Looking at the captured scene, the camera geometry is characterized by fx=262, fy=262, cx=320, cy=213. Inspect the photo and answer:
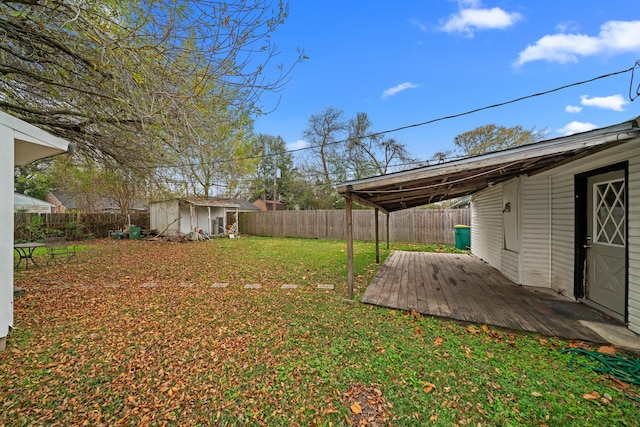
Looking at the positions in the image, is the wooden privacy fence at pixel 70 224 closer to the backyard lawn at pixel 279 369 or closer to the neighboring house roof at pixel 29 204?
the neighboring house roof at pixel 29 204

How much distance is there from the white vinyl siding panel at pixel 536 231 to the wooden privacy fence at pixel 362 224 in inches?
278

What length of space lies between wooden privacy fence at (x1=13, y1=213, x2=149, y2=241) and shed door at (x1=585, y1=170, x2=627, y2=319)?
17669 millimetres

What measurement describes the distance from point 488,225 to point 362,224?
6909mm

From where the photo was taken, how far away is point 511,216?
540cm

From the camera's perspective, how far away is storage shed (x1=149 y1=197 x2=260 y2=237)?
14828mm

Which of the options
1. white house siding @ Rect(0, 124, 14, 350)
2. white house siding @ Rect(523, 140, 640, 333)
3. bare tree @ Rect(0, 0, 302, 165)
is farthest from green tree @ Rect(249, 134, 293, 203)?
white house siding @ Rect(0, 124, 14, 350)

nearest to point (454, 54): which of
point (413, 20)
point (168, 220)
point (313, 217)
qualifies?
point (413, 20)

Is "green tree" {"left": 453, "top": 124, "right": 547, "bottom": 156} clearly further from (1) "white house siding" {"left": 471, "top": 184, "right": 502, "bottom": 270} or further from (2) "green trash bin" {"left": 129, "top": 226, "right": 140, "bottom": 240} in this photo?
(2) "green trash bin" {"left": 129, "top": 226, "right": 140, "bottom": 240}

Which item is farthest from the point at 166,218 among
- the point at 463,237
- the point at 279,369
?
the point at 463,237

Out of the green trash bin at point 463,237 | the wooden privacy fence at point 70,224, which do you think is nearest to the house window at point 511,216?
the green trash bin at point 463,237

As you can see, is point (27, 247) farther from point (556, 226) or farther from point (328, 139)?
point (328, 139)

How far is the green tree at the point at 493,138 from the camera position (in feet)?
46.3

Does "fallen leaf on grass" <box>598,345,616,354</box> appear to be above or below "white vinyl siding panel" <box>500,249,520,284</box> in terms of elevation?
below

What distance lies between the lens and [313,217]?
49.4 ft
